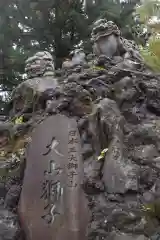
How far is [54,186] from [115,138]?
2.79 feet

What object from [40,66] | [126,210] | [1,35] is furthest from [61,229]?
[1,35]

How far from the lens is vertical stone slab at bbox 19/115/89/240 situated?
353cm

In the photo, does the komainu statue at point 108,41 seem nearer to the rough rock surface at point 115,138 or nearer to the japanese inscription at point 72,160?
the rough rock surface at point 115,138

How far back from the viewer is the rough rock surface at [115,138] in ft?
11.9

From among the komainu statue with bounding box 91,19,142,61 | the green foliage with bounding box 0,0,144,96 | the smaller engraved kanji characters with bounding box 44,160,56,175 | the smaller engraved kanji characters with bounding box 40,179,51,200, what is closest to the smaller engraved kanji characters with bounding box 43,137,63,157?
the smaller engraved kanji characters with bounding box 44,160,56,175

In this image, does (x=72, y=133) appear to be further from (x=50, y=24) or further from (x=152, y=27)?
(x=50, y=24)

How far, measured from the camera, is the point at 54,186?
12.3 feet

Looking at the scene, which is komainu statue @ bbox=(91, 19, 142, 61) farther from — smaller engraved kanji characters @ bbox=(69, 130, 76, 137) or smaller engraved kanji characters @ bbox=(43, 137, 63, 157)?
smaller engraved kanji characters @ bbox=(43, 137, 63, 157)

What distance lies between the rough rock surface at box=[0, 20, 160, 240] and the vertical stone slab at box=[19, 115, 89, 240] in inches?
5.4

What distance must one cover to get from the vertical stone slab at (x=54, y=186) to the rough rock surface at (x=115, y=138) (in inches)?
5.4

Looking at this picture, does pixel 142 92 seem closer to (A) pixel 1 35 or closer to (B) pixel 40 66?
(B) pixel 40 66

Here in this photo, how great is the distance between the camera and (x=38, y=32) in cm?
838

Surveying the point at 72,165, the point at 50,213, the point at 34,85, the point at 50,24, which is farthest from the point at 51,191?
the point at 50,24

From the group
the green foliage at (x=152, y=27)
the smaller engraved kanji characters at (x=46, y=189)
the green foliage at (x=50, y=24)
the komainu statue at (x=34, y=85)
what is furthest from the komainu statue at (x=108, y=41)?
the smaller engraved kanji characters at (x=46, y=189)
